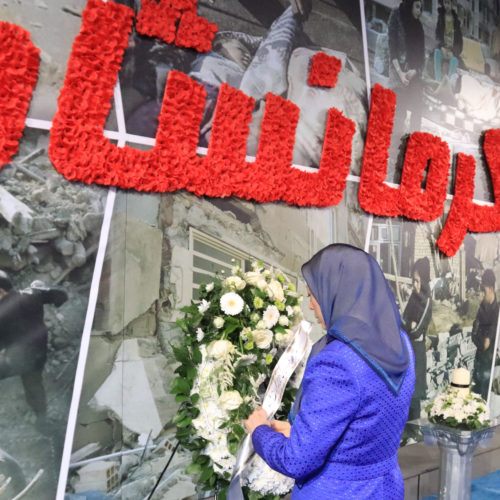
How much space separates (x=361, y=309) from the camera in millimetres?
1514

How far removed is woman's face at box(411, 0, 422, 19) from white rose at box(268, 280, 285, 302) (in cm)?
235

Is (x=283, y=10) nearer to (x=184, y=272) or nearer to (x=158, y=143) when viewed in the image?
(x=158, y=143)

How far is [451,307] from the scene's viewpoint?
12.7 feet

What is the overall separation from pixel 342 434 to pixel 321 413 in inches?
4.4

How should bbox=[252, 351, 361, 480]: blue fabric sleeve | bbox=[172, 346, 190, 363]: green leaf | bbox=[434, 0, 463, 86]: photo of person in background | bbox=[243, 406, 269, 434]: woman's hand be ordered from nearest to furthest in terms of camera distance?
1. bbox=[252, 351, 361, 480]: blue fabric sleeve
2. bbox=[243, 406, 269, 434]: woman's hand
3. bbox=[172, 346, 190, 363]: green leaf
4. bbox=[434, 0, 463, 86]: photo of person in background

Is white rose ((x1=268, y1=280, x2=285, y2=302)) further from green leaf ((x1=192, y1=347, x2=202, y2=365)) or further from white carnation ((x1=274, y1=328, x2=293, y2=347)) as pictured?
green leaf ((x1=192, y1=347, x2=202, y2=365))

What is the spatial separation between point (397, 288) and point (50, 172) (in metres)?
2.13

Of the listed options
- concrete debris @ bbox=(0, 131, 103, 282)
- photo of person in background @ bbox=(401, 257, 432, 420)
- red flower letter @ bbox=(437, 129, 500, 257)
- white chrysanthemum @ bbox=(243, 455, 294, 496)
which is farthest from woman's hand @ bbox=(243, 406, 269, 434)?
red flower letter @ bbox=(437, 129, 500, 257)

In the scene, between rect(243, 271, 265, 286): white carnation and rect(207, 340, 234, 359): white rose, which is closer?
rect(207, 340, 234, 359): white rose

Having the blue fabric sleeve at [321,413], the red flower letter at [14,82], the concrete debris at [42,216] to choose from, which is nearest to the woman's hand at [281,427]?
the blue fabric sleeve at [321,413]

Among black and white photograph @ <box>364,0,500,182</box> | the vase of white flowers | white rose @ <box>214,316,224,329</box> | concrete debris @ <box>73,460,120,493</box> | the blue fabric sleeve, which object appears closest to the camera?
the blue fabric sleeve

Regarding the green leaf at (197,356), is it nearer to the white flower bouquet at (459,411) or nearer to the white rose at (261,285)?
the white rose at (261,285)

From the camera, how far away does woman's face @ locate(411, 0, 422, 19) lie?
3622 millimetres

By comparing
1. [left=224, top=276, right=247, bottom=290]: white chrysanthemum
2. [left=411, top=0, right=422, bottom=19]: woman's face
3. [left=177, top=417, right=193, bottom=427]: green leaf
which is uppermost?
[left=411, top=0, right=422, bottom=19]: woman's face
